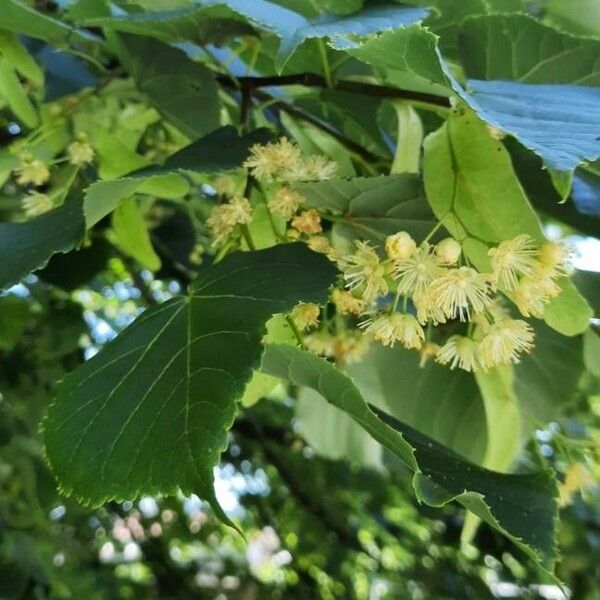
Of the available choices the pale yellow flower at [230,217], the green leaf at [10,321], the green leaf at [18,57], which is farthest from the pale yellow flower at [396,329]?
the green leaf at [10,321]

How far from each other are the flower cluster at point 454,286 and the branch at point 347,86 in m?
0.12

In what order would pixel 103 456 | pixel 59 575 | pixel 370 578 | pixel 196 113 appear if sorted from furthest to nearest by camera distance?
pixel 370 578
pixel 59 575
pixel 196 113
pixel 103 456

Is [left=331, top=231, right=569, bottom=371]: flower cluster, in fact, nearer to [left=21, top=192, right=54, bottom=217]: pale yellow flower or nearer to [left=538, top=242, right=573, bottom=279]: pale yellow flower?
[left=538, top=242, right=573, bottom=279]: pale yellow flower

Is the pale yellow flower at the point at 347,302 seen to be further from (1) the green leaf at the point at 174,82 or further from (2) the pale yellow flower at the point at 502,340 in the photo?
(1) the green leaf at the point at 174,82

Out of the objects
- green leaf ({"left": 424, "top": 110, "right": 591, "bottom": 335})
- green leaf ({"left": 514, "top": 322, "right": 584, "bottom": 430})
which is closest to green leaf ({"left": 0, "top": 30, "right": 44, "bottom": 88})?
green leaf ({"left": 424, "top": 110, "right": 591, "bottom": 335})

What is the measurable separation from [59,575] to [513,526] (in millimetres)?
1036

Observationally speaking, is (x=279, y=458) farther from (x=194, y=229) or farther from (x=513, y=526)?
(x=513, y=526)

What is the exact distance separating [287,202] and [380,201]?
6 centimetres

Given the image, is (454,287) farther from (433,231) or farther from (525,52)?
(525,52)

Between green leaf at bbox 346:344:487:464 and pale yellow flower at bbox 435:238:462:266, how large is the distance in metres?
0.24

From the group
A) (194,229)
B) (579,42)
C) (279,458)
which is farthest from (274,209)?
(279,458)

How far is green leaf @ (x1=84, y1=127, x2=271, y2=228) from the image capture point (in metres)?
0.49

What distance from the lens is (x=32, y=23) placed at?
58 centimetres

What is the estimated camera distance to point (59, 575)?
4.35 ft
